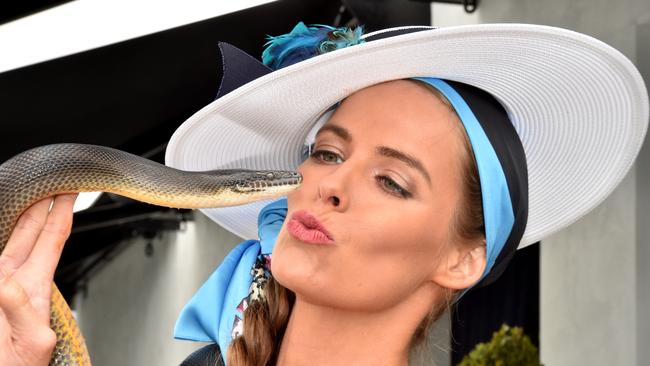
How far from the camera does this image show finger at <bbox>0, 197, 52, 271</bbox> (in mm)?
1543

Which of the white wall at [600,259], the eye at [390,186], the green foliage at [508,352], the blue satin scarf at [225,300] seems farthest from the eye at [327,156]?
the green foliage at [508,352]

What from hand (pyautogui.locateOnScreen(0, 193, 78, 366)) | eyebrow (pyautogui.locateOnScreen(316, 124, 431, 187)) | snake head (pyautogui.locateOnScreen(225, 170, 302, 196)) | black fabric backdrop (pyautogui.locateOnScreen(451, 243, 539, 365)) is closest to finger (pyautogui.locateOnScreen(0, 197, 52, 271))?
hand (pyautogui.locateOnScreen(0, 193, 78, 366))

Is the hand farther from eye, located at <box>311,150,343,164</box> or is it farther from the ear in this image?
the ear

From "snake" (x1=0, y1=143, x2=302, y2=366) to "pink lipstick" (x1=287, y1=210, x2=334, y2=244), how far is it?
57 millimetres

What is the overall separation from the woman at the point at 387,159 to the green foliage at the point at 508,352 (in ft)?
10.5

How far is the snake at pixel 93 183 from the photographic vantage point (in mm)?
1615

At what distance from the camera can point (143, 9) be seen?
4719 mm

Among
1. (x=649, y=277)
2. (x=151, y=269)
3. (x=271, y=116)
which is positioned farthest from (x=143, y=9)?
(x=151, y=269)

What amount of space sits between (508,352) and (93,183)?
12.9 feet

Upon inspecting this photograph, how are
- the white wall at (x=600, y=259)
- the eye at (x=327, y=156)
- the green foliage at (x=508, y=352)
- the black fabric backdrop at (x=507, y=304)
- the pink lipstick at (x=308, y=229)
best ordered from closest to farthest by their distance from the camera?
the pink lipstick at (x=308, y=229)
the eye at (x=327, y=156)
the white wall at (x=600, y=259)
the green foliage at (x=508, y=352)
the black fabric backdrop at (x=507, y=304)

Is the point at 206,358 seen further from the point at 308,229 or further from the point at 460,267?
the point at 460,267

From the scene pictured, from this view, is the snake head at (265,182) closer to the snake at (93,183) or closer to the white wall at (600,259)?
the snake at (93,183)

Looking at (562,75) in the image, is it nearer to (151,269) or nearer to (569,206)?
(569,206)

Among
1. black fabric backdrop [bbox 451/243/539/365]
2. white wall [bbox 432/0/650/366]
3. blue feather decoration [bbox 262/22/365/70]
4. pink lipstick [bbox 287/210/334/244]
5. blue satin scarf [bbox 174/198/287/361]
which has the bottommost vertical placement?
black fabric backdrop [bbox 451/243/539/365]
